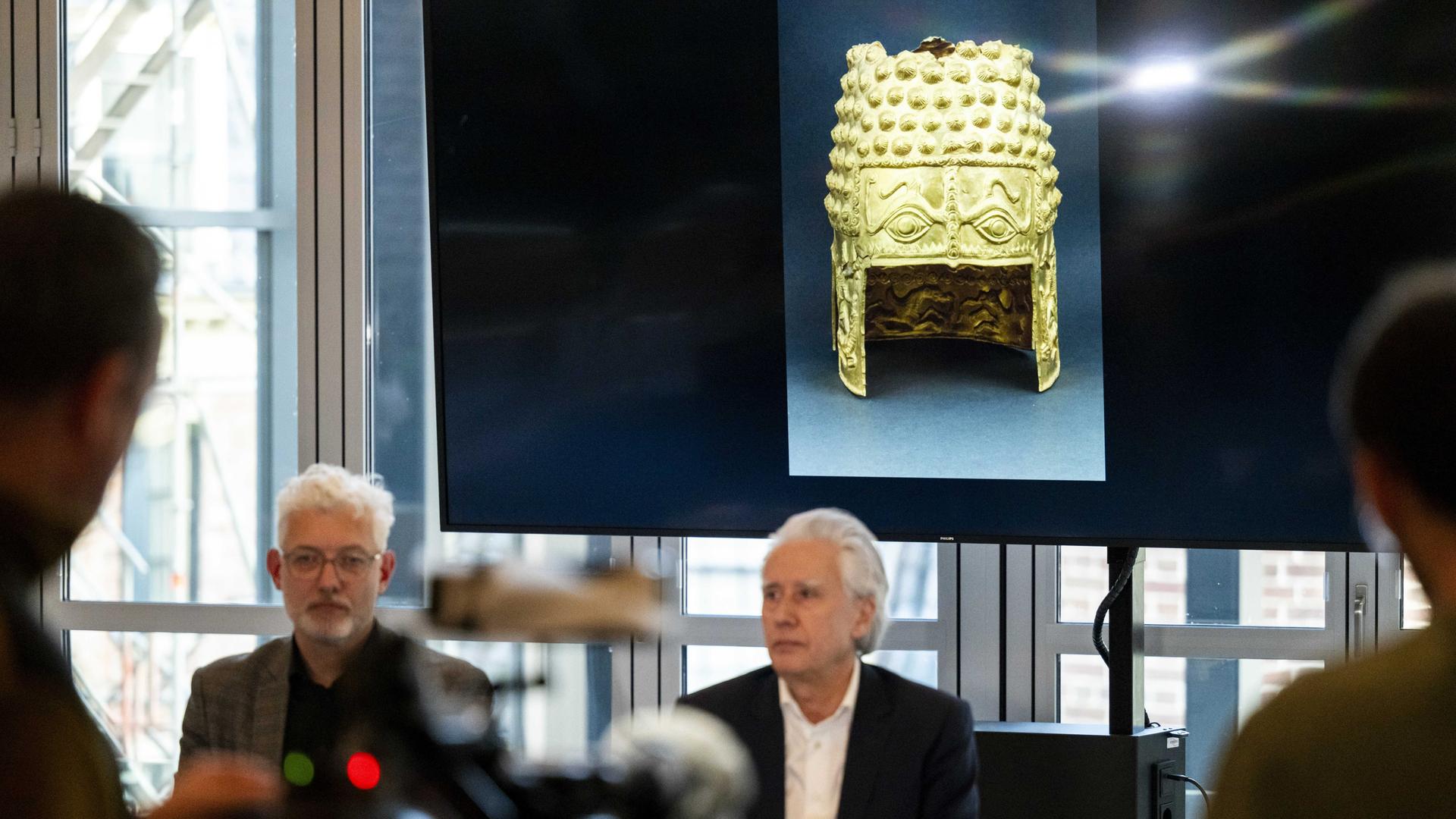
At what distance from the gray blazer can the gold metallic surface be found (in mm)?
1747

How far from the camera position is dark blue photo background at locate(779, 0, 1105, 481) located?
397 cm

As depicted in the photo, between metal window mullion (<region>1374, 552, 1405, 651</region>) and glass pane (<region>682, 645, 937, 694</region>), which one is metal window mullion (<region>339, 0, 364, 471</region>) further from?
metal window mullion (<region>1374, 552, 1405, 651</region>)

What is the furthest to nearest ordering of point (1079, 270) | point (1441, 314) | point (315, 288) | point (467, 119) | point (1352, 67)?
point (315, 288) → point (467, 119) → point (1079, 270) → point (1352, 67) → point (1441, 314)

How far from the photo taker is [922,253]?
4000mm

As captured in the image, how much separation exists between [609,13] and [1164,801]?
8.21 ft

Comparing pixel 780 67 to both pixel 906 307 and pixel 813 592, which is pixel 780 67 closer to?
pixel 906 307

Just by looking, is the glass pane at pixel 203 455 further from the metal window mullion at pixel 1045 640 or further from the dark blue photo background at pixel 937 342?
the metal window mullion at pixel 1045 640

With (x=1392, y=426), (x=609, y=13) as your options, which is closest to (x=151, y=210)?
(x=609, y=13)

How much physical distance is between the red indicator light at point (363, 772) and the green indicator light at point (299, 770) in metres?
0.05

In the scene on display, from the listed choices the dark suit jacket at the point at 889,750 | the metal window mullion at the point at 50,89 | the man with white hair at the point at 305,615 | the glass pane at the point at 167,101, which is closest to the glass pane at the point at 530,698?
the dark suit jacket at the point at 889,750

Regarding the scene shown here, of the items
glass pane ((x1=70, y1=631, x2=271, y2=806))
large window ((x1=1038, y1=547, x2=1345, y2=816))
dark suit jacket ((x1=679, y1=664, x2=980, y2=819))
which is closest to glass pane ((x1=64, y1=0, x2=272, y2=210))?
glass pane ((x1=70, y1=631, x2=271, y2=806))

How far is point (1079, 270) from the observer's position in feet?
13.0

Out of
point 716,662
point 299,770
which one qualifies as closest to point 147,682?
point 716,662

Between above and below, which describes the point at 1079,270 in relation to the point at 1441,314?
above
